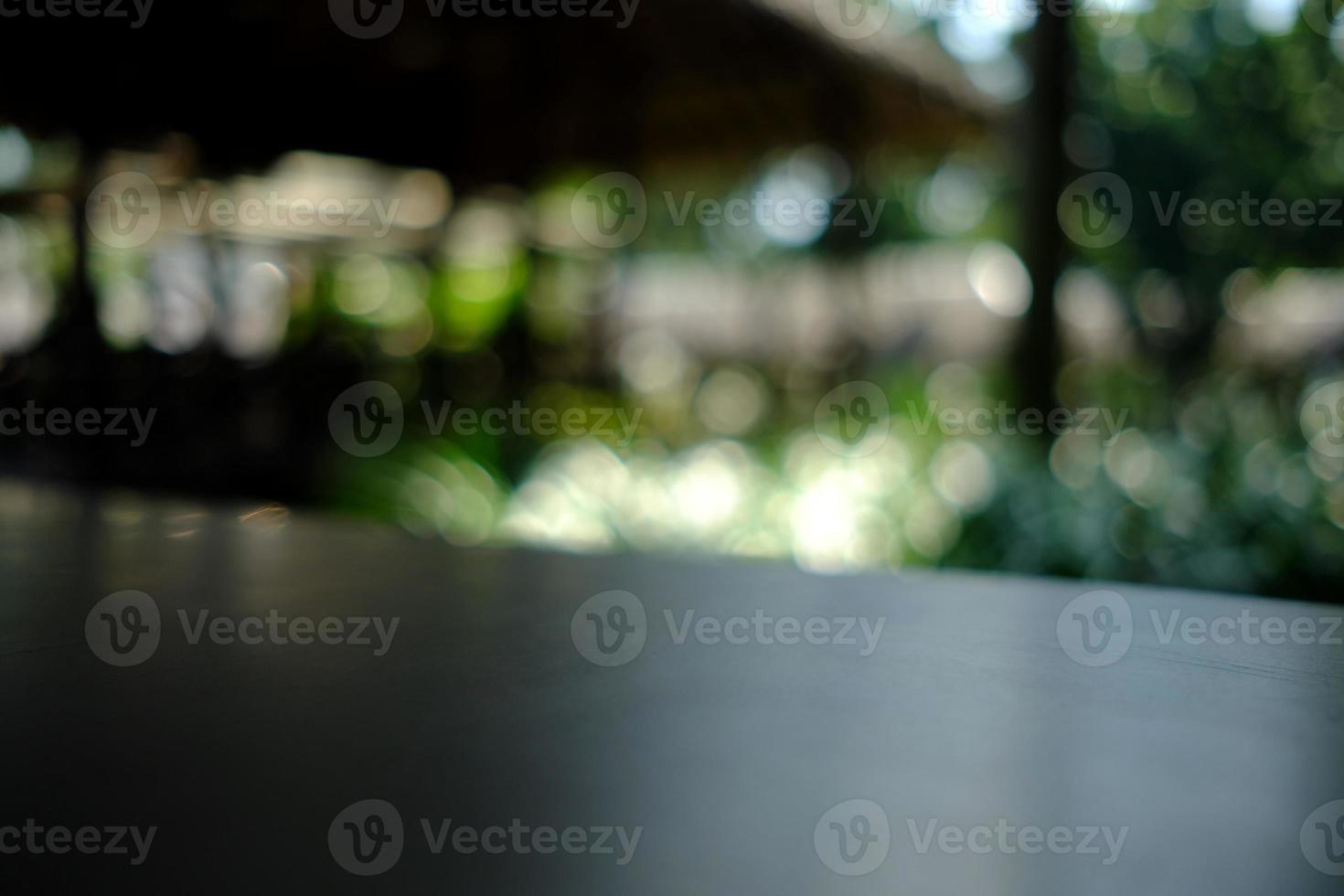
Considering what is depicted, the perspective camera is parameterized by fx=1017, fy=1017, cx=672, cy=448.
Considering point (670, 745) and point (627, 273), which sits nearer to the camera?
point (670, 745)

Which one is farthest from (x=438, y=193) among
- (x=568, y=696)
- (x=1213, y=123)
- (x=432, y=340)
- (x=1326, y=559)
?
(x=568, y=696)

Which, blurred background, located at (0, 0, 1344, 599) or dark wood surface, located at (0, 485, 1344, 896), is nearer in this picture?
dark wood surface, located at (0, 485, 1344, 896)

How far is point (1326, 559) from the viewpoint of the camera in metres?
2.26

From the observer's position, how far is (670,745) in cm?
34

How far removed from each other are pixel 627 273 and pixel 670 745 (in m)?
6.58

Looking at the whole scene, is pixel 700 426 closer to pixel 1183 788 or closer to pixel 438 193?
pixel 438 193

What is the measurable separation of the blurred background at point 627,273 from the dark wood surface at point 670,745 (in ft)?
6.71

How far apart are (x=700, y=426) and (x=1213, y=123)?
262 centimetres

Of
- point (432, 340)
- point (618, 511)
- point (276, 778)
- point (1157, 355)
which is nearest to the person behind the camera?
point (276, 778)

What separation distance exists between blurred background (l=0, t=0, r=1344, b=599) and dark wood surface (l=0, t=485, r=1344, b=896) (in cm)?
205

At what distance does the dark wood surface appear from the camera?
0.25 m

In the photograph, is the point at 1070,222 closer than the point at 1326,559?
No

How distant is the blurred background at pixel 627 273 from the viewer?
2891 millimetres

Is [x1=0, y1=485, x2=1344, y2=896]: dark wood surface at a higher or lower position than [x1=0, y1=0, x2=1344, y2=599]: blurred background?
lower
